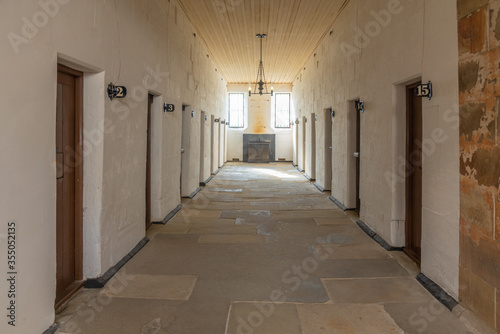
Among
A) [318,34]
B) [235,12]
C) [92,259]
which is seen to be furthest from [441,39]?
[318,34]

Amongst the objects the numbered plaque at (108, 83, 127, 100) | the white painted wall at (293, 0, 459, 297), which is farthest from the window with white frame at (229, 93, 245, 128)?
the numbered plaque at (108, 83, 127, 100)

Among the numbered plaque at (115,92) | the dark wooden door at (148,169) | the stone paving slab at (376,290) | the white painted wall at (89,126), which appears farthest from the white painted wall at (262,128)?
the stone paving slab at (376,290)

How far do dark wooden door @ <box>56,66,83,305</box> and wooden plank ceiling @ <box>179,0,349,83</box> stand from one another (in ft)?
10.7

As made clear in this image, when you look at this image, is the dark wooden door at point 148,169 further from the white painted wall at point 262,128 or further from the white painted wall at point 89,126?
the white painted wall at point 262,128

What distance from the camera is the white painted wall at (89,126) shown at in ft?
5.75

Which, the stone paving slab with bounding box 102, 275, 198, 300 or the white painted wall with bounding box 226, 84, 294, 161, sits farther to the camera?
the white painted wall with bounding box 226, 84, 294, 161

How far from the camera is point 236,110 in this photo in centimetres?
1507

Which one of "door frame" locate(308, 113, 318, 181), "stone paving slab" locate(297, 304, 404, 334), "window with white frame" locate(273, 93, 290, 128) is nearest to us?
"stone paving slab" locate(297, 304, 404, 334)

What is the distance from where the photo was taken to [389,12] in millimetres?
3607

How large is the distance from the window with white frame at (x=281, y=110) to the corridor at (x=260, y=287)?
10692 mm

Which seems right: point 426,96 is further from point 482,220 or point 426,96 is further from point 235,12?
point 235,12

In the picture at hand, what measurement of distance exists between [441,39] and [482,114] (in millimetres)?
785

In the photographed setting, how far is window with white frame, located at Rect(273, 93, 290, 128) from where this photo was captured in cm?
1490

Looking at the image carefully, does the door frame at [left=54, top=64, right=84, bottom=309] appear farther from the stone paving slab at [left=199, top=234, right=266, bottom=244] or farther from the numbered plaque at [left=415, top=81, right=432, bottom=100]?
the numbered plaque at [left=415, top=81, right=432, bottom=100]
